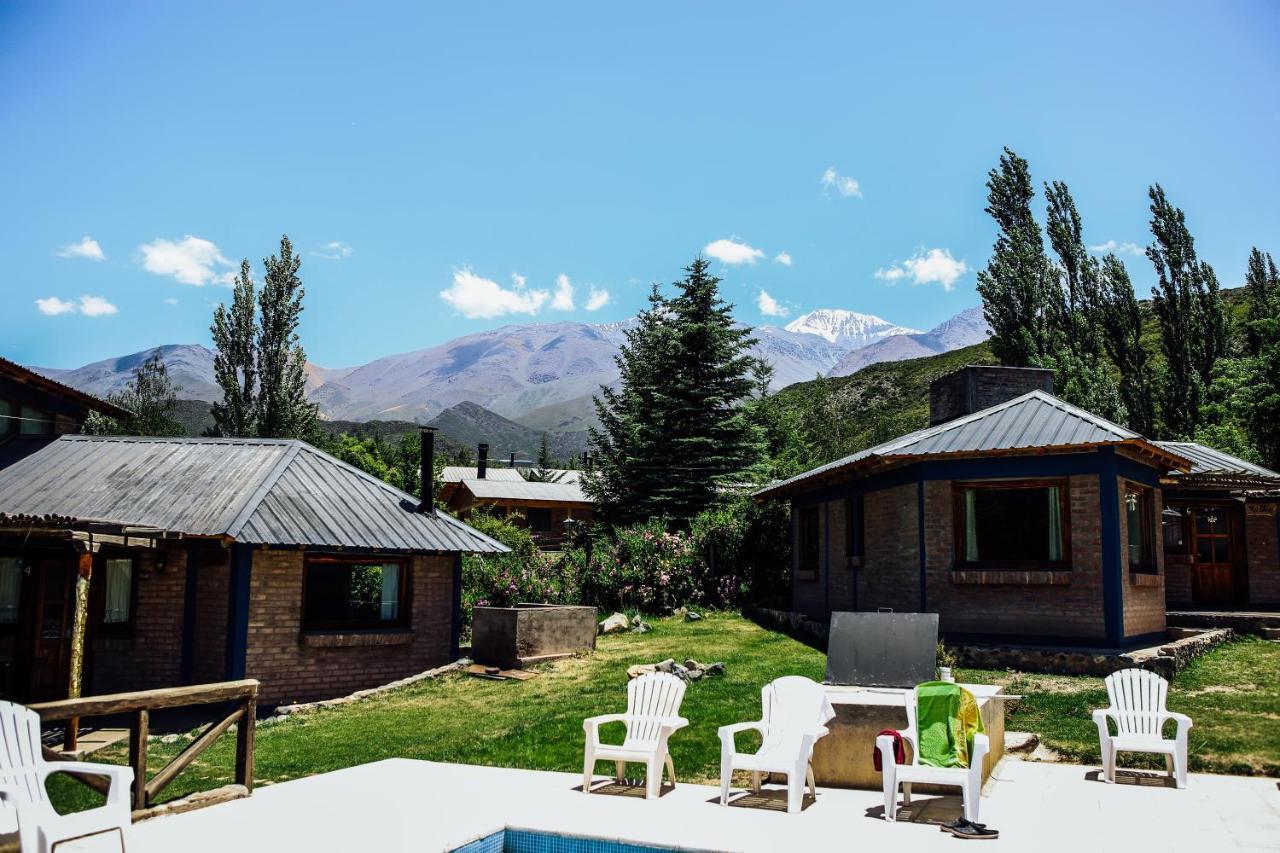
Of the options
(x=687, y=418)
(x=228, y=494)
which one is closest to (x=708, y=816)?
(x=228, y=494)

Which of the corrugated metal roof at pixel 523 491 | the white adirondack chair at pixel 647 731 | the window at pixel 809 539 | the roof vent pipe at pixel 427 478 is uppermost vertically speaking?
the corrugated metal roof at pixel 523 491

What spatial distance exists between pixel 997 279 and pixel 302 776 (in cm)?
2652

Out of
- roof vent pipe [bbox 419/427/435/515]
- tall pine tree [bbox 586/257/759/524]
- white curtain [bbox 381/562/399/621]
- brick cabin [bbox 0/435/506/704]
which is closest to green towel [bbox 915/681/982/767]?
brick cabin [bbox 0/435/506/704]

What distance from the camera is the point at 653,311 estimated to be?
36.1 meters

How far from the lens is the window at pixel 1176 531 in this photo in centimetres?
1958

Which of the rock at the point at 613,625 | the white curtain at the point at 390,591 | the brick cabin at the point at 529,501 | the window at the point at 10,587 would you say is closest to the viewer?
the window at the point at 10,587

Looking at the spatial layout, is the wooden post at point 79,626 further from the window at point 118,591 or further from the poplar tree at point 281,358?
the poplar tree at point 281,358

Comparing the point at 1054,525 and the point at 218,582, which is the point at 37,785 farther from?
the point at 1054,525

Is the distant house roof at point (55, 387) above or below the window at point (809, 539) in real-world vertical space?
above

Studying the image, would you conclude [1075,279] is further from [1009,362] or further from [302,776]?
[302,776]

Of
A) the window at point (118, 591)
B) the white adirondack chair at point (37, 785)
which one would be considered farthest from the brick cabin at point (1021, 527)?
the white adirondack chair at point (37, 785)

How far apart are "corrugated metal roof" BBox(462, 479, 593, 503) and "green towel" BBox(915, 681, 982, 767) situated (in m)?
38.5

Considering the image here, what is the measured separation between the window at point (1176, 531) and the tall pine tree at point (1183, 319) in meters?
12.2

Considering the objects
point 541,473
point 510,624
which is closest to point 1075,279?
point 510,624
